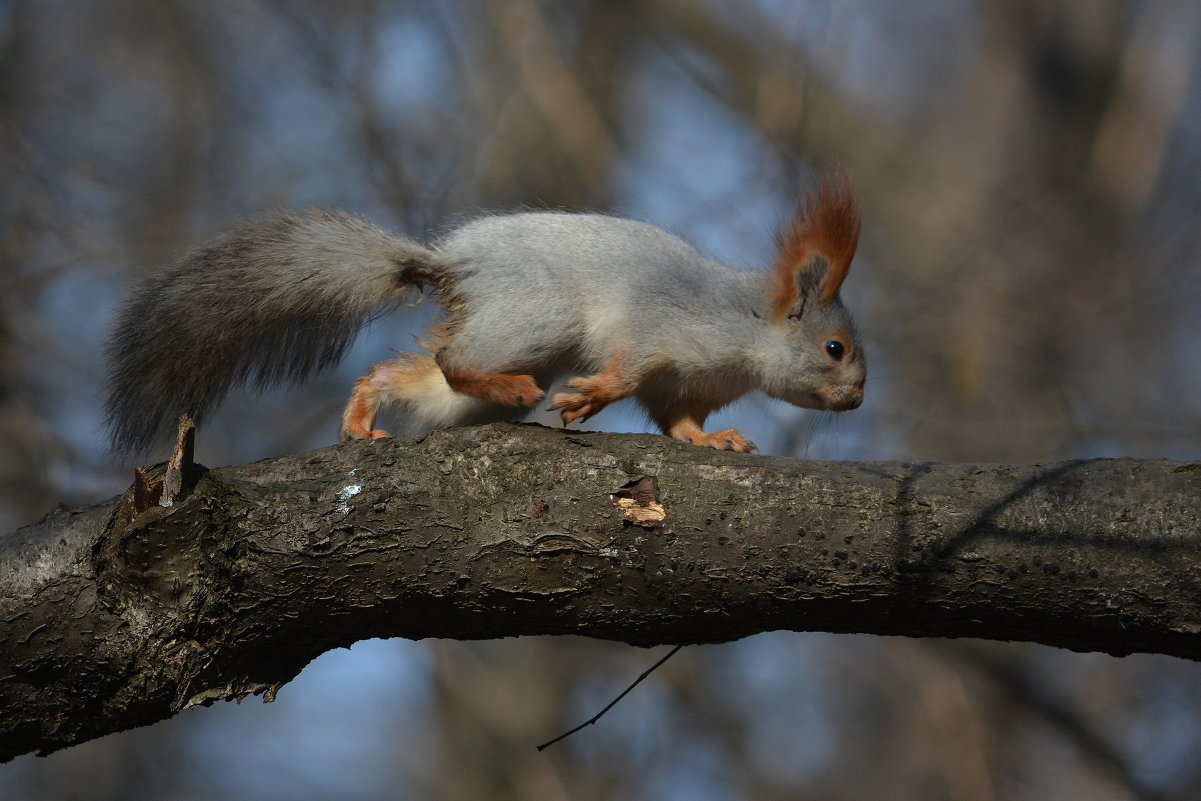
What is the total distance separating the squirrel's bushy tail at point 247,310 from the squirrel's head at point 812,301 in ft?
3.79

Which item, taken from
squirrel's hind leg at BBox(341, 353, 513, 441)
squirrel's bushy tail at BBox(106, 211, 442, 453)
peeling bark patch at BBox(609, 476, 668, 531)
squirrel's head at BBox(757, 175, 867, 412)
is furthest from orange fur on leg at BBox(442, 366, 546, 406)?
squirrel's head at BBox(757, 175, 867, 412)

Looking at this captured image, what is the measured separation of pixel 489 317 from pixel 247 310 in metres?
0.70

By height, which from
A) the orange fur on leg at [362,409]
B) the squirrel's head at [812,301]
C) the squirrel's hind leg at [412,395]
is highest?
the squirrel's head at [812,301]

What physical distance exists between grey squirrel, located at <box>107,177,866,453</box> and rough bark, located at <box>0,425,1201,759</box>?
2.32 feet

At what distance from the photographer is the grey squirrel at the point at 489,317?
3123 millimetres

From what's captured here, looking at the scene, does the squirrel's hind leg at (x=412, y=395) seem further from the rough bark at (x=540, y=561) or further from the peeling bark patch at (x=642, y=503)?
the peeling bark patch at (x=642, y=503)

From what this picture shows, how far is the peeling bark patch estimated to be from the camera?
2.33 m

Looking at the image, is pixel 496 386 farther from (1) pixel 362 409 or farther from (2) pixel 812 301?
(2) pixel 812 301

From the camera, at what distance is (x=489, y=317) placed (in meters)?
3.21

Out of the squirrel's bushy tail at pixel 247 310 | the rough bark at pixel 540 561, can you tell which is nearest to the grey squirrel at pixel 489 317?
the squirrel's bushy tail at pixel 247 310

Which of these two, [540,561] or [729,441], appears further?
[729,441]

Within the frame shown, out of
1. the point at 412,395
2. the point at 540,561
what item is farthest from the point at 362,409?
the point at 540,561

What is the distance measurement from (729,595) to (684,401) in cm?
149

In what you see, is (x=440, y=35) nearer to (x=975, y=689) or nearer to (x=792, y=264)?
(x=792, y=264)
